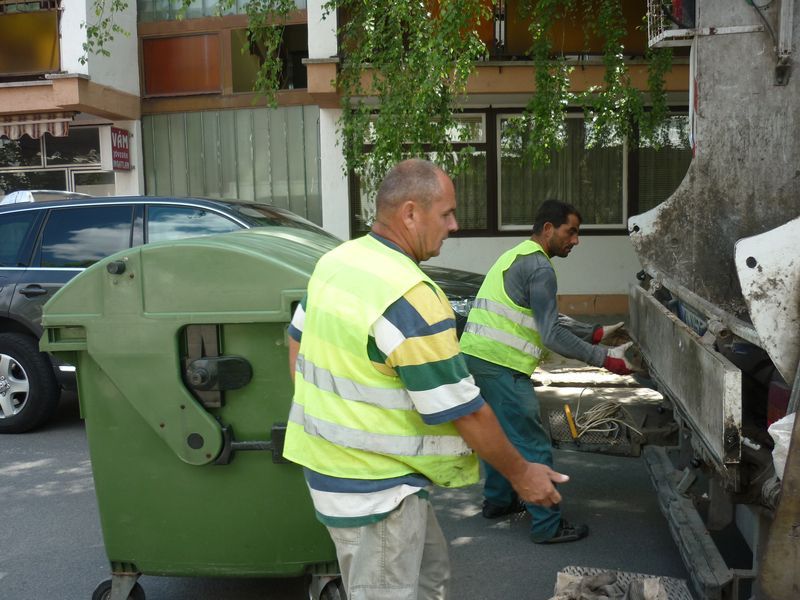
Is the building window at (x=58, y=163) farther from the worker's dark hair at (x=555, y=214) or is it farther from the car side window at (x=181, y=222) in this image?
the worker's dark hair at (x=555, y=214)

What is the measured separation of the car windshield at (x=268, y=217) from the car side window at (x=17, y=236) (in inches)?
64.7

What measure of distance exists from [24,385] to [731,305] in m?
5.17

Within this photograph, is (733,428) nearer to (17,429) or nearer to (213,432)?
(213,432)

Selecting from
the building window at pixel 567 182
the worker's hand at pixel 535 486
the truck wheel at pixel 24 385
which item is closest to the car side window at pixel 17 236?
the truck wheel at pixel 24 385

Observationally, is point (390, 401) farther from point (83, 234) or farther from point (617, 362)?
point (83, 234)

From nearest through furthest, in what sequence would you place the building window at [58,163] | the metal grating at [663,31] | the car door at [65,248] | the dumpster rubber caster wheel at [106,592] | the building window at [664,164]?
the dumpster rubber caster wheel at [106,592], the metal grating at [663,31], the car door at [65,248], the building window at [664,164], the building window at [58,163]

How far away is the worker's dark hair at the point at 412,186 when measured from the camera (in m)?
2.57

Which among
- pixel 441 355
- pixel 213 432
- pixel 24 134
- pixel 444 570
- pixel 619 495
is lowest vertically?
pixel 619 495

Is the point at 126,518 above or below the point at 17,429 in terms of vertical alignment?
above

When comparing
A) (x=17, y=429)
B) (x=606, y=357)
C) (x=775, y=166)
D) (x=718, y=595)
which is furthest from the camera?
(x=17, y=429)

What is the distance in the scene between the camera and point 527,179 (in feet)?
43.1

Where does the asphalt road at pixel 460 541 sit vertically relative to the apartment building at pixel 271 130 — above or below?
below

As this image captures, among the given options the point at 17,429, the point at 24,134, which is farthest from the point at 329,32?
the point at 17,429

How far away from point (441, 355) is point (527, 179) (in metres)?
11.0
